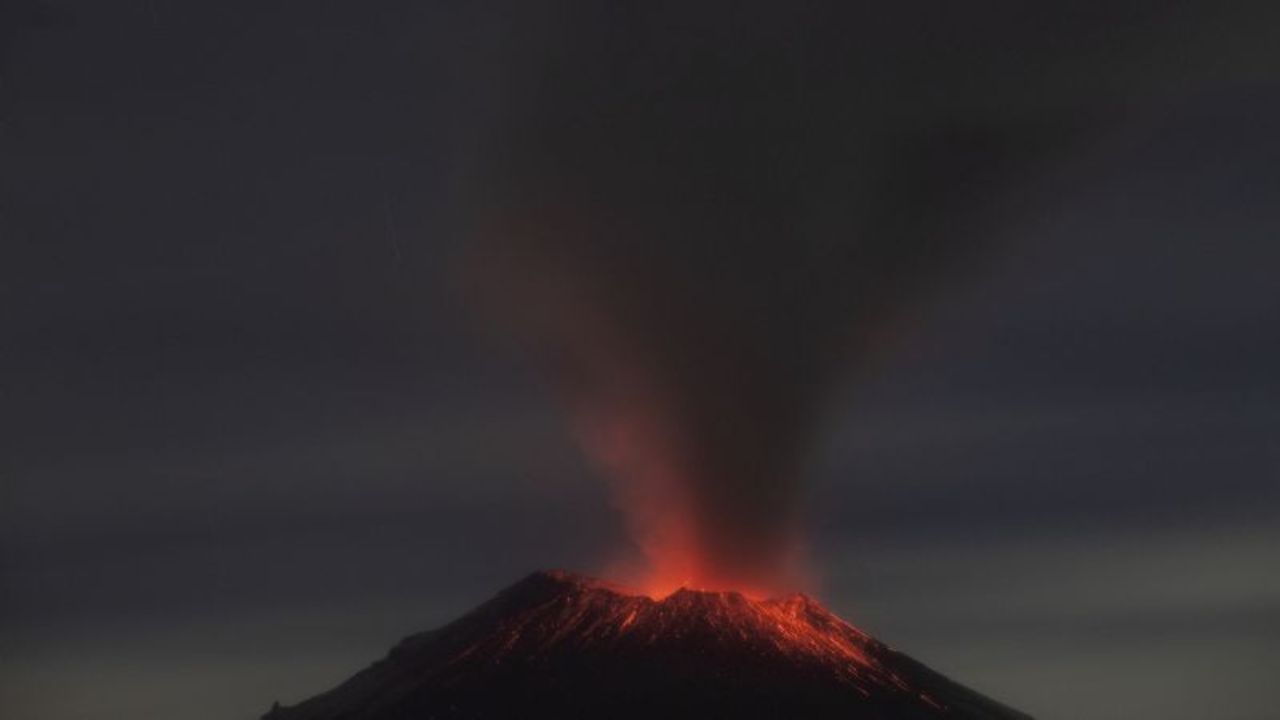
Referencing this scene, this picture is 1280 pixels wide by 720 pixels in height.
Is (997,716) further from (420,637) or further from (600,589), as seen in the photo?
(420,637)

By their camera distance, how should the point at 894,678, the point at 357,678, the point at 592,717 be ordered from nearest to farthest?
the point at 592,717 < the point at 894,678 < the point at 357,678

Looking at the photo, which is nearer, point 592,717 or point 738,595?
point 592,717

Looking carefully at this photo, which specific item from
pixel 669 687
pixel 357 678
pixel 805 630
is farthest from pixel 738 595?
pixel 357 678

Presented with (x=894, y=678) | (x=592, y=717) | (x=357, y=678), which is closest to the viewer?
(x=592, y=717)

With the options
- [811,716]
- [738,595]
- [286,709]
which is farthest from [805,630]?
[286,709]

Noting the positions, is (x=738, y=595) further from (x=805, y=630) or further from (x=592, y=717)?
(x=592, y=717)

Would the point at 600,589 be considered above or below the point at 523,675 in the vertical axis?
above
